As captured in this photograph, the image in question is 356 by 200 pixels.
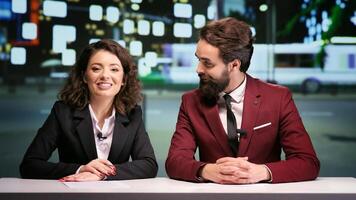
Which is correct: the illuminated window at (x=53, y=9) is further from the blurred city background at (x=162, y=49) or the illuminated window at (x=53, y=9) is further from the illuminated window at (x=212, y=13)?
the illuminated window at (x=212, y=13)

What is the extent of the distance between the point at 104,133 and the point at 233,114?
639mm

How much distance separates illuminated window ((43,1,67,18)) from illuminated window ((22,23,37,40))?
173 mm

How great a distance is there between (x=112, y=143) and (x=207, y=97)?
0.51 m

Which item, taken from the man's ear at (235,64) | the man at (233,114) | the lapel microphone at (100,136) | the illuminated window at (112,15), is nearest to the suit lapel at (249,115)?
the man at (233,114)

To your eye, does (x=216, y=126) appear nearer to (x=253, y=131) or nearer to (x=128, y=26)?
(x=253, y=131)

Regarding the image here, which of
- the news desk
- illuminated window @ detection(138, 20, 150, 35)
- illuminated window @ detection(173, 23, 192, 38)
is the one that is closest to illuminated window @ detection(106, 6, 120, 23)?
illuminated window @ detection(138, 20, 150, 35)

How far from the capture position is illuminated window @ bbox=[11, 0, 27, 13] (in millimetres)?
4914

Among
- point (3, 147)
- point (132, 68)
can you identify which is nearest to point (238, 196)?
point (132, 68)

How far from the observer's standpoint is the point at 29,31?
4.98m

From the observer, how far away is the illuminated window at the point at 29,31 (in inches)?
195

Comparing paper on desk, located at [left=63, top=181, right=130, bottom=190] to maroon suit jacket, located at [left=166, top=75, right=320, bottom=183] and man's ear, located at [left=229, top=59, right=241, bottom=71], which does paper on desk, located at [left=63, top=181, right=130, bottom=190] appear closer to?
maroon suit jacket, located at [left=166, top=75, right=320, bottom=183]

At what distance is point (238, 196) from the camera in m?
1.61

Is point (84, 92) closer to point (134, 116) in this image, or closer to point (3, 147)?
point (134, 116)

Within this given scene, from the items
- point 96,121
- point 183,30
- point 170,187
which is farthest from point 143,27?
point 170,187
